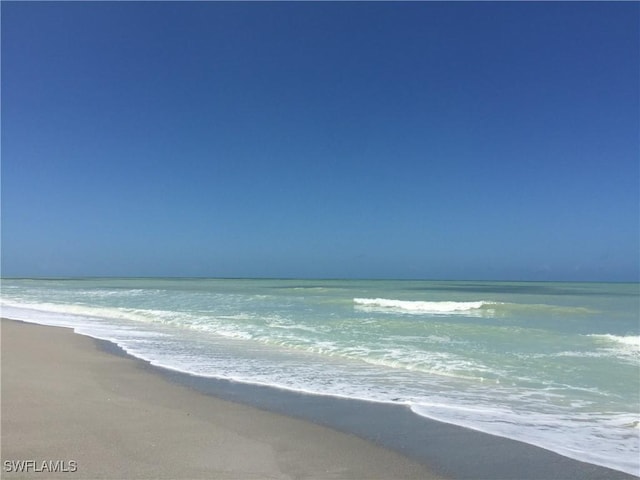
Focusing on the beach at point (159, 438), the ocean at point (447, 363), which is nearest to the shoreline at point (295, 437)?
the beach at point (159, 438)

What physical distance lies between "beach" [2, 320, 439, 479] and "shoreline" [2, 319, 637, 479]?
0.01 metres

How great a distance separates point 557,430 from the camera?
5.94m

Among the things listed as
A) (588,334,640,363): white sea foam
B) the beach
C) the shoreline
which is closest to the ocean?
(588,334,640,363): white sea foam

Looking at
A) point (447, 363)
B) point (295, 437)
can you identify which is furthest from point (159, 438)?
point (447, 363)

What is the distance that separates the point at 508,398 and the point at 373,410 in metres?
2.46

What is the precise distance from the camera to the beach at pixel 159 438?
14.3ft

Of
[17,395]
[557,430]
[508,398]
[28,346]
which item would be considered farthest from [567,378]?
[28,346]

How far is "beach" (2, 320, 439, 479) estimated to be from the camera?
4348mm

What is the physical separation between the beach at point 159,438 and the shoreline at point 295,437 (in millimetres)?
14

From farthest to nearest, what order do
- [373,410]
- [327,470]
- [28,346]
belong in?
[28,346], [373,410], [327,470]

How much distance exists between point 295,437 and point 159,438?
143cm

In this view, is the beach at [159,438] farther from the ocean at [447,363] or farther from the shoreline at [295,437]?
the ocean at [447,363]

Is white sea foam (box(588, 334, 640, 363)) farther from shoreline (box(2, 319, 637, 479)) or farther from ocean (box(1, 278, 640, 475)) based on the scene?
shoreline (box(2, 319, 637, 479))

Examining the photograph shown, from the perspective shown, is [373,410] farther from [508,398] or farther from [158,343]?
[158,343]
